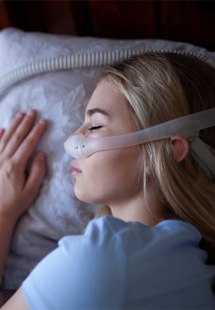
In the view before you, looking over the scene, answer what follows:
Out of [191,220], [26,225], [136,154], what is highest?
[136,154]

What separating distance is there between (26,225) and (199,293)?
0.47m

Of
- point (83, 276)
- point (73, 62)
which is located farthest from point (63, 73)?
point (83, 276)

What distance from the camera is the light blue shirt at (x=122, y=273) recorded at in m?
0.66

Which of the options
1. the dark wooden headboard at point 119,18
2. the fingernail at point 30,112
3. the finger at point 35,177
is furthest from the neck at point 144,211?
the dark wooden headboard at point 119,18

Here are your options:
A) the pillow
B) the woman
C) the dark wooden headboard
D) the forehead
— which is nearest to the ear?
the woman

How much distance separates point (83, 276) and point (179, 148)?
310 mm

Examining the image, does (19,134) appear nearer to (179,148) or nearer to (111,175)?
(111,175)

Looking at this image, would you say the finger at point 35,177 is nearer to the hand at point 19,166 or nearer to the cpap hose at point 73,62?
the hand at point 19,166

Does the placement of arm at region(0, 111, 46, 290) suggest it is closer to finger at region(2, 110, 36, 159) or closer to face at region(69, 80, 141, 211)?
finger at region(2, 110, 36, 159)

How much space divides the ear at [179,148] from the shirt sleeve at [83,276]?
0.21m

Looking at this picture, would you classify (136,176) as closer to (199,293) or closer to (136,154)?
(136,154)

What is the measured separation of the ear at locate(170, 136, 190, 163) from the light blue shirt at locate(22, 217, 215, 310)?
0.47ft

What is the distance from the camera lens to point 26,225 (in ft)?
3.35

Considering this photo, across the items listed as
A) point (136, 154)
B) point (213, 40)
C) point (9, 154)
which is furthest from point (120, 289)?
point (213, 40)
